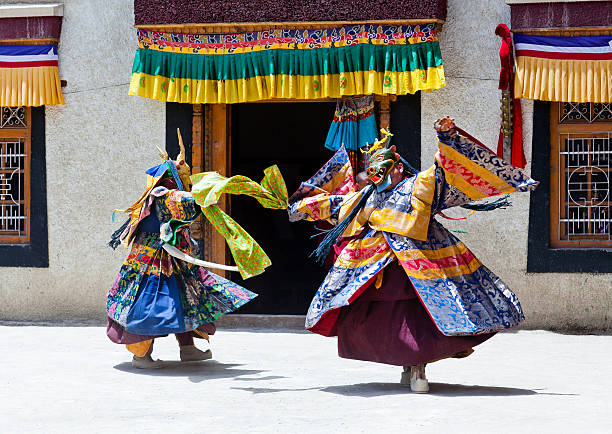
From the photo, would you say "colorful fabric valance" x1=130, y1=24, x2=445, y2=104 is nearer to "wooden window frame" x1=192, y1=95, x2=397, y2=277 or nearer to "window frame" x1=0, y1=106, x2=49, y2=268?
"wooden window frame" x1=192, y1=95, x2=397, y2=277

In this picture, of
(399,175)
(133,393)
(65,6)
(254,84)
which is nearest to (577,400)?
(399,175)

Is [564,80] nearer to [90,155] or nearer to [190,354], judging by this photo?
[190,354]

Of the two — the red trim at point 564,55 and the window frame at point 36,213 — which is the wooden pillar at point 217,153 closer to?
the window frame at point 36,213

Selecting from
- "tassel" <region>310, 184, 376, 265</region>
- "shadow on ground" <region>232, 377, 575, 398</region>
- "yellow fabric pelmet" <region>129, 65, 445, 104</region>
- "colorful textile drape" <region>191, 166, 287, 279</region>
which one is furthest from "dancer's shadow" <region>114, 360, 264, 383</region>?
"yellow fabric pelmet" <region>129, 65, 445, 104</region>

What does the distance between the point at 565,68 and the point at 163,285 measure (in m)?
4.28

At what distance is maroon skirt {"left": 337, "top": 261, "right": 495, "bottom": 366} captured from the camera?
6.14 metres

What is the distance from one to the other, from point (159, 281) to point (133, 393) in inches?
44.3

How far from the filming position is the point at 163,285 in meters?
7.27

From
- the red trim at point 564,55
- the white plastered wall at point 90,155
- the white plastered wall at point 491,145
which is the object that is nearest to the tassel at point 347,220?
the white plastered wall at point 491,145

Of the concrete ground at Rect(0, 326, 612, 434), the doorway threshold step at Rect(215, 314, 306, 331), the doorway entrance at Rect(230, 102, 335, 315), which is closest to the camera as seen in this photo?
the concrete ground at Rect(0, 326, 612, 434)

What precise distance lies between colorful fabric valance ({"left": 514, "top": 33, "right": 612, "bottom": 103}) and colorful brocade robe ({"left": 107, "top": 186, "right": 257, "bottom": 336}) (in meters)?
3.46

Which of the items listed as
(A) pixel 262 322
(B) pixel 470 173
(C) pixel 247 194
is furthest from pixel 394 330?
(A) pixel 262 322

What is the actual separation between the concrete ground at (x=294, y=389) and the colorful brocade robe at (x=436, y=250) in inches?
20.7

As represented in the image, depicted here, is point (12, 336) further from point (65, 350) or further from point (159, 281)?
point (159, 281)
